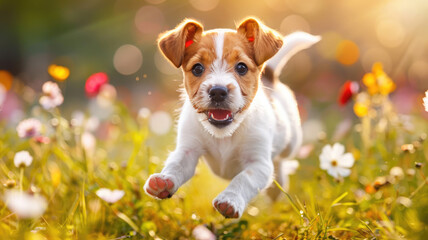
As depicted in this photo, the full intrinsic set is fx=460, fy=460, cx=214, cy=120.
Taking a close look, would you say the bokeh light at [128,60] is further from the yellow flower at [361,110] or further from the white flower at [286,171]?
the yellow flower at [361,110]

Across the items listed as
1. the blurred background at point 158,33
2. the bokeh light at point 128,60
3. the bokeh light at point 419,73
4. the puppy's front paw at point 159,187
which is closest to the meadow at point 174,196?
the puppy's front paw at point 159,187

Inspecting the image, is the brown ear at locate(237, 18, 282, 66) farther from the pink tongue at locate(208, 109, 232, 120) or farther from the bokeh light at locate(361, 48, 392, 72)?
the bokeh light at locate(361, 48, 392, 72)

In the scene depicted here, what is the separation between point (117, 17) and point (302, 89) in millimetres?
4132

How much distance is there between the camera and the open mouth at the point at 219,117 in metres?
2.90

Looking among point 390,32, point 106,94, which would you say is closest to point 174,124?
point 106,94

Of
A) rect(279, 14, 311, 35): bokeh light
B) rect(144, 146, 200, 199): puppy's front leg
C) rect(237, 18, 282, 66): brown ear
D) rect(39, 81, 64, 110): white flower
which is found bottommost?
rect(279, 14, 311, 35): bokeh light

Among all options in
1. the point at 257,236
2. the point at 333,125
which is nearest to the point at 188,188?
the point at 257,236

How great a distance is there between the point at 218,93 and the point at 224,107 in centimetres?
10

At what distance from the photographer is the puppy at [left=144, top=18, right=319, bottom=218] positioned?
9.30 ft

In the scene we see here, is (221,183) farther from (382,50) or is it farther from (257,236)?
(382,50)

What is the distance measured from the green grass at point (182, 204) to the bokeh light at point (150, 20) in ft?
16.7

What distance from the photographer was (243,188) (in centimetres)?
276

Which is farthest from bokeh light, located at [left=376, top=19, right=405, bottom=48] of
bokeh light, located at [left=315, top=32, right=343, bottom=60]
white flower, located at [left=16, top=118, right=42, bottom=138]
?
white flower, located at [left=16, top=118, right=42, bottom=138]

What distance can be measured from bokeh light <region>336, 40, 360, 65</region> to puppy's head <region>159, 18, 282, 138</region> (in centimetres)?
548
